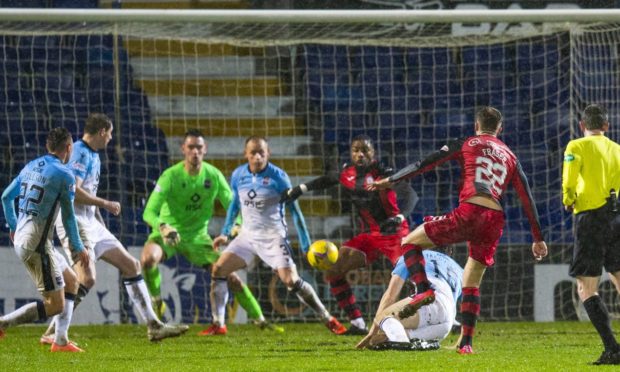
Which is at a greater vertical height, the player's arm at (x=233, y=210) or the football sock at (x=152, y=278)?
the player's arm at (x=233, y=210)

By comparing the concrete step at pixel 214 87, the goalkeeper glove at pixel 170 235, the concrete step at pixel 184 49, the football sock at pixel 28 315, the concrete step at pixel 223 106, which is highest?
the concrete step at pixel 184 49

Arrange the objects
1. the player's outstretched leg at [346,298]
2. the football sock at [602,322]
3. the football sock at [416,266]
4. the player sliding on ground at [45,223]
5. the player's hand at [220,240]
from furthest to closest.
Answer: the player's hand at [220,240] < the player's outstretched leg at [346,298] < the player sliding on ground at [45,223] < the football sock at [416,266] < the football sock at [602,322]

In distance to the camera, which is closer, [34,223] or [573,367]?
[573,367]

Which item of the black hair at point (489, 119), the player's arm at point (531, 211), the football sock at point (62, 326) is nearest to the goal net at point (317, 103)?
the football sock at point (62, 326)

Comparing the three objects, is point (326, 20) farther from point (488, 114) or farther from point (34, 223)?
point (34, 223)

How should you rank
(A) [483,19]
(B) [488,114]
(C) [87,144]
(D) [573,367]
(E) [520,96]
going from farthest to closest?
(E) [520,96]
(A) [483,19]
(C) [87,144]
(B) [488,114]
(D) [573,367]

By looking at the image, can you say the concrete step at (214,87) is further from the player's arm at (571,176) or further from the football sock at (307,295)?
the player's arm at (571,176)

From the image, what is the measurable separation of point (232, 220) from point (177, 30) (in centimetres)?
375

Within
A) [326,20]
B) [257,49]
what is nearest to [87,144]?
[326,20]

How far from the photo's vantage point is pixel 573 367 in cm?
725

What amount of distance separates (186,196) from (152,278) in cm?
83

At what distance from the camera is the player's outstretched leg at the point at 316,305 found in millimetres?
10562

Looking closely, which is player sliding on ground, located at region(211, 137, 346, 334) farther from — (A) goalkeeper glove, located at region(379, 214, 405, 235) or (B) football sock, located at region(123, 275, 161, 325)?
(B) football sock, located at region(123, 275, 161, 325)

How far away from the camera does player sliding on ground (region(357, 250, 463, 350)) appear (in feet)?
26.6
